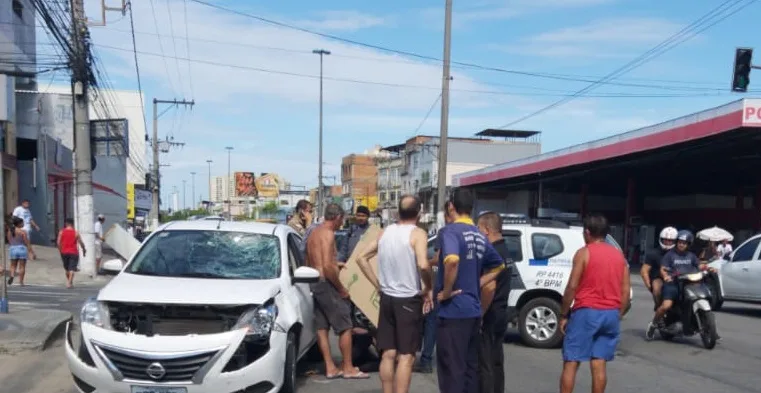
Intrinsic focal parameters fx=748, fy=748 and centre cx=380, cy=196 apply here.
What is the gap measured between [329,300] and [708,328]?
19.4 feet

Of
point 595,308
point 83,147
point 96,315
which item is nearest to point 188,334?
point 96,315

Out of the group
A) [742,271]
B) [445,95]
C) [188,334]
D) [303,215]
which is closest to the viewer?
[188,334]

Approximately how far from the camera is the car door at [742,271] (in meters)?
15.6

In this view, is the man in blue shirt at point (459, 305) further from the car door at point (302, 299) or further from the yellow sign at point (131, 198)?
the yellow sign at point (131, 198)

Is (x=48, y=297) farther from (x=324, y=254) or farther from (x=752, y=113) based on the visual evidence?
(x=752, y=113)

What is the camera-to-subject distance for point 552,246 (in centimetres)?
1073

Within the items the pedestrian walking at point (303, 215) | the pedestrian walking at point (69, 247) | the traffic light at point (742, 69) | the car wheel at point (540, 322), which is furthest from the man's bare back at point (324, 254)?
the traffic light at point (742, 69)

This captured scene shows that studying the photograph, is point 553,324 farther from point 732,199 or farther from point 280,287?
point 732,199

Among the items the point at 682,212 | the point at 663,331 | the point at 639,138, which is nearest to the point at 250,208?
the point at 682,212

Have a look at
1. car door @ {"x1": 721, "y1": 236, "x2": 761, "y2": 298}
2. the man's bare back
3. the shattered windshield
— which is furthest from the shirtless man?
car door @ {"x1": 721, "y1": 236, "x2": 761, "y2": 298}

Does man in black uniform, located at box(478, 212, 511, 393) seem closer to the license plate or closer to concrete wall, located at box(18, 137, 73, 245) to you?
the license plate

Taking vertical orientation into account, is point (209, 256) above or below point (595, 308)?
above

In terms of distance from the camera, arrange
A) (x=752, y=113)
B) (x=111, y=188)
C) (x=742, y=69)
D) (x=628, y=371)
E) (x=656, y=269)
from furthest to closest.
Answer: (x=111, y=188), (x=752, y=113), (x=742, y=69), (x=656, y=269), (x=628, y=371)

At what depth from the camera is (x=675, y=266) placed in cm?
1080
